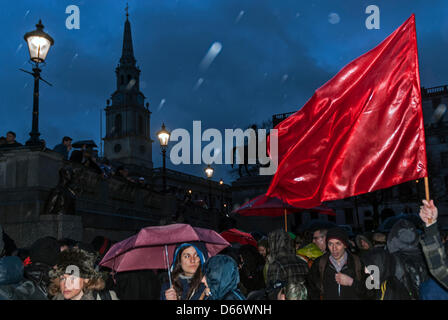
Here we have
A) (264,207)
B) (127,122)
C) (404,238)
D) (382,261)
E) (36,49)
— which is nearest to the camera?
(382,261)

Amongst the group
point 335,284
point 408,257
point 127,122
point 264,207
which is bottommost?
point 335,284

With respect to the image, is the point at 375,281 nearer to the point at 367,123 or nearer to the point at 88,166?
the point at 367,123

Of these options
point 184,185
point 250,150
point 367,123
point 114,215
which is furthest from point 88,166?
point 184,185

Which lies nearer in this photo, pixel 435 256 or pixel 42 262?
pixel 435 256

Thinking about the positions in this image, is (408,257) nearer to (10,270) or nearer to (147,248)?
(147,248)

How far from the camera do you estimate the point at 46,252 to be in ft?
16.7

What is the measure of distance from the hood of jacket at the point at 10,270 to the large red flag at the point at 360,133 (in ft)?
9.26

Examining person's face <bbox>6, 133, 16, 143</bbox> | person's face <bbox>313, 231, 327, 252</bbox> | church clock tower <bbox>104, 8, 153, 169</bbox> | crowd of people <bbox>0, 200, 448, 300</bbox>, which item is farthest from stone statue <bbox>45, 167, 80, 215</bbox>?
church clock tower <bbox>104, 8, 153, 169</bbox>

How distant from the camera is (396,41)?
478 cm

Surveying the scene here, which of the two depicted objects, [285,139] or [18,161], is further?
[18,161]

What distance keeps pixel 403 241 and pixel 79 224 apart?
9025 millimetres

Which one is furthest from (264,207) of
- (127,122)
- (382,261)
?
(127,122)

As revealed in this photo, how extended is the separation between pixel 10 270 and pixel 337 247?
313cm
